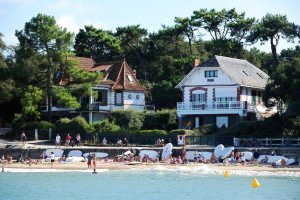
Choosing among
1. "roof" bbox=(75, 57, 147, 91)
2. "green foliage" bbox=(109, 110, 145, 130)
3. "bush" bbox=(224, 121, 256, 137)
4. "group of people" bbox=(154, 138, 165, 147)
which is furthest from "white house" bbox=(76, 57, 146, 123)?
"bush" bbox=(224, 121, 256, 137)

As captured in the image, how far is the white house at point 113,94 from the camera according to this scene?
7056 cm

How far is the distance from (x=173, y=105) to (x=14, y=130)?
19979 millimetres

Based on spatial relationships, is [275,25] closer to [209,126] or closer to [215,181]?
[209,126]

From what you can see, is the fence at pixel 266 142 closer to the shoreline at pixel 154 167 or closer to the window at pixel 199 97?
the shoreline at pixel 154 167

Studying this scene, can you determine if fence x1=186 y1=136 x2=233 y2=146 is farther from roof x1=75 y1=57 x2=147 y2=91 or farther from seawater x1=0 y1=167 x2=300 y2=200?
roof x1=75 y1=57 x2=147 y2=91

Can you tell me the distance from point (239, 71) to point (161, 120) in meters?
9.27

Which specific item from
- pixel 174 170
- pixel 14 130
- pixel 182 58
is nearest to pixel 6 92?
pixel 14 130

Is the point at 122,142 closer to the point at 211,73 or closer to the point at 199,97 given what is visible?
the point at 199,97

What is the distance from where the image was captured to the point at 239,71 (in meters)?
69.8

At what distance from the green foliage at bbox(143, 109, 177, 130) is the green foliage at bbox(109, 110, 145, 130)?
61 cm

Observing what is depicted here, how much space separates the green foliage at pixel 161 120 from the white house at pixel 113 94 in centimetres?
529

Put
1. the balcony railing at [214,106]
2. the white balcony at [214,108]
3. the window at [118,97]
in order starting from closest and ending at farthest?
the white balcony at [214,108] → the balcony railing at [214,106] → the window at [118,97]

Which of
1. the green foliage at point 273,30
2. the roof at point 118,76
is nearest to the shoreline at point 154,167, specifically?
the roof at point 118,76

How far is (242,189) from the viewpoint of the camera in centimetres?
4181
